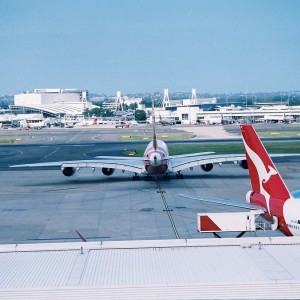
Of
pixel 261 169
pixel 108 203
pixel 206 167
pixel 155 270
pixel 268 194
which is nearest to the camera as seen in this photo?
pixel 155 270

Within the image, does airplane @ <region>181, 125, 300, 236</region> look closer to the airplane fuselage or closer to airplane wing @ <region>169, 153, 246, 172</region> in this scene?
the airplane fuselage

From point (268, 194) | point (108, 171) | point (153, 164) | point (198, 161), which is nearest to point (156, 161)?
point (153, 164)

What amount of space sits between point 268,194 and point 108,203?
2450 cm

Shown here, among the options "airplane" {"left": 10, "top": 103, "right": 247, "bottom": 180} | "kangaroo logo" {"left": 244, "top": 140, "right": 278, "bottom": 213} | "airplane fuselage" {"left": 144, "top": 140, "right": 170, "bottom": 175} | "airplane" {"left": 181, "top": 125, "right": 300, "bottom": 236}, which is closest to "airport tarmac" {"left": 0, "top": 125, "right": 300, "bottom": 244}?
"airplane" {"left": 10, "top": 103, "right": 247, "bottom": 180}

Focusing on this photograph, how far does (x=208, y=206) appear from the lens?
1957 inches

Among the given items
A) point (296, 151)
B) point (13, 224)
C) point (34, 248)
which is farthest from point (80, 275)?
point (296, 151)

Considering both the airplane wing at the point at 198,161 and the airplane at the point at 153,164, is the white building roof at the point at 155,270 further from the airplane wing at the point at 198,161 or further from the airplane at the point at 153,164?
the airplane wing at the point at 198,161

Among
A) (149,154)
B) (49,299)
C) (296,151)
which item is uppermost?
(49,299)

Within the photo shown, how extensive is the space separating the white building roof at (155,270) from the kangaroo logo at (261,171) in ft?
20.1

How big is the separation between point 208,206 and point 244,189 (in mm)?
9861

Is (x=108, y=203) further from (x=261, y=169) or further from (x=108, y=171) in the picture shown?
(x=261, y=169)

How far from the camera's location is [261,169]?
30516 millimetres

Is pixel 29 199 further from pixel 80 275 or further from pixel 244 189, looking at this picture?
→ pixel 80 275

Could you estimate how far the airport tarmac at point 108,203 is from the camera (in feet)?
134
